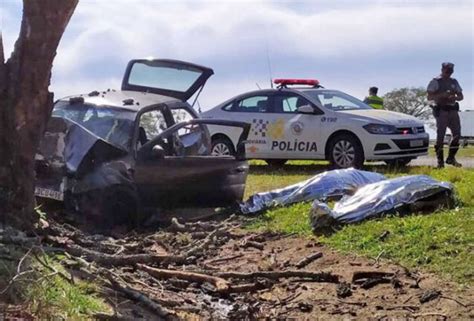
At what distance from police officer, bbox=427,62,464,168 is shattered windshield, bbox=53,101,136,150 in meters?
6.25

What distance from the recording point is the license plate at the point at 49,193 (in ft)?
27.6

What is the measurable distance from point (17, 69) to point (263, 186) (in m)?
5.97

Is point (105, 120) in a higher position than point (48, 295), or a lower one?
higher

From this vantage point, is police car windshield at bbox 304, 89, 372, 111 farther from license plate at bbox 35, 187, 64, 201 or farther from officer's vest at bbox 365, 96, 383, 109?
license plate at bbox 35, 187, 64, 201

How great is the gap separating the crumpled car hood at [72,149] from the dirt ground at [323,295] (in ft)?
6.76

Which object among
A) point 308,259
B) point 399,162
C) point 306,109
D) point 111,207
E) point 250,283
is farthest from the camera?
point 306,109

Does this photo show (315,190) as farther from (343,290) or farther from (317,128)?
(317,128)

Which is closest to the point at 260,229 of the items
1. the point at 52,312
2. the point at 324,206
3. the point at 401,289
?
the point at 324,206

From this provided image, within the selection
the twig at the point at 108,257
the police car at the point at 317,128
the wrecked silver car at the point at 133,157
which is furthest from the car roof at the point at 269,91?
the twig at the point at 108,257

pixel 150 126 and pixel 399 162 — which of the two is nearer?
pixel 150 126

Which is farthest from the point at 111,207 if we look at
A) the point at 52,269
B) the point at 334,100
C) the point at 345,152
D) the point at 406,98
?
the point at 406,98

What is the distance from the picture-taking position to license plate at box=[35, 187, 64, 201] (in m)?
8.42

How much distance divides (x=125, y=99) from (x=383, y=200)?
3580 mm

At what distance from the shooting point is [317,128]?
1406 cm
